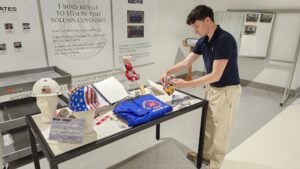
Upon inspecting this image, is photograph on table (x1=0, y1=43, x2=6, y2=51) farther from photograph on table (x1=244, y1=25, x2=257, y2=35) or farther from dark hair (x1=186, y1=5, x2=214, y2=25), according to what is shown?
photograph on table (x1=244, y1=25, x2=257, y2=35)

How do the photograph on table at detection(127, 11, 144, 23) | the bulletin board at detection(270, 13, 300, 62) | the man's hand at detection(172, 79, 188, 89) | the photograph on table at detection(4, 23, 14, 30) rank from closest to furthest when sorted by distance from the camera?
the man's hand at detection(172, 79, 188, 89) < the photograph on table at detection(4, 23, 14, 30) < the photograph on table at detection(127, 11, 144, 23) < the bulletin board at detection(270, 13, 300, 62)

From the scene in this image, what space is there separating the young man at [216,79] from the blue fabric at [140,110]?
0.30 m

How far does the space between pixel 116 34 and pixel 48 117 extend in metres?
2.11

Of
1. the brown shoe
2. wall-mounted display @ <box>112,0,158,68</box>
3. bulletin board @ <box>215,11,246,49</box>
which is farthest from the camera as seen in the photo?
bulletin board @ <box>215,11,246,49</box>

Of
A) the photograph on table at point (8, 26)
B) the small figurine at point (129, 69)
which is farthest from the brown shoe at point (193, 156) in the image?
the photograph on table at point (8, 26)

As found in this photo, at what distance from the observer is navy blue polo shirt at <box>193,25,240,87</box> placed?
155 cm

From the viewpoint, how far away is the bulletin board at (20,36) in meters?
2.21

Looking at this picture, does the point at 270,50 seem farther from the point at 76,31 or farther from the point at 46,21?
the point at 46,21

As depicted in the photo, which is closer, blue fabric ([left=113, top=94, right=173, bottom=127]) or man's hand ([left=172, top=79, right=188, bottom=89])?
blue fabric ([left=113, top=94, right=173, bottom=127])

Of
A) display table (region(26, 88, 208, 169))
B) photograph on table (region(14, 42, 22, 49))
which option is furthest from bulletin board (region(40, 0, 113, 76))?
display table (region(26, 88, 208, 169))

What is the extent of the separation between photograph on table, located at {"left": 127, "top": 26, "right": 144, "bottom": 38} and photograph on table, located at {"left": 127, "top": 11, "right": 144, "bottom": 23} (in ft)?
0.34

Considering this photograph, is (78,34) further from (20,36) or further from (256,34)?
(256,34)

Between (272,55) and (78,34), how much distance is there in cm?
334

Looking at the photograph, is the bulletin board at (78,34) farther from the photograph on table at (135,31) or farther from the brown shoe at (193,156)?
the brown shoe at (193,156)
